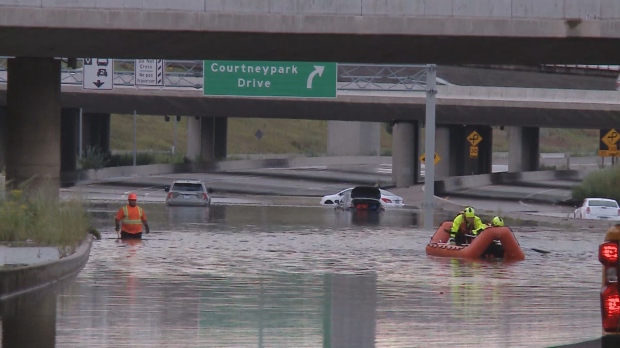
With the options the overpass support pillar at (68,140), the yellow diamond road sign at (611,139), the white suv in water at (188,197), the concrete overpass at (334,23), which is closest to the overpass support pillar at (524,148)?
the overpass support pillar at (68,140)

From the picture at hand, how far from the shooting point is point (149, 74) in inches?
2579

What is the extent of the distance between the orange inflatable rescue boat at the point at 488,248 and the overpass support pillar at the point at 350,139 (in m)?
90.6

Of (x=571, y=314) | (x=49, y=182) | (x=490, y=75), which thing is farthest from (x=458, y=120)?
(x=571, y=314)

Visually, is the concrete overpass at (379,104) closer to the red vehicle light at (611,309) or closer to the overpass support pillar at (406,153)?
the overpass support pillar at (406,153)

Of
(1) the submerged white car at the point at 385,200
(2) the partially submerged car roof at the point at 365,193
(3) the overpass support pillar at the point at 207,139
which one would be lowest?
(1) the submerged white car at the point at 385,200

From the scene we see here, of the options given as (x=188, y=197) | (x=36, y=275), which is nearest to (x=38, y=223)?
(x=36, y=275)

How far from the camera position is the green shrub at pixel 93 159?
83.8 metres

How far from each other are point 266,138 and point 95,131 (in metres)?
59.5

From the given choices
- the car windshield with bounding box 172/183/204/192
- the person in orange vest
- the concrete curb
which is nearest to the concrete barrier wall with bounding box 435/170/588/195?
the car windshield with bounding box 172/183/204/192

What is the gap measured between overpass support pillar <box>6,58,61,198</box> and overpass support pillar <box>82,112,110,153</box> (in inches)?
2462

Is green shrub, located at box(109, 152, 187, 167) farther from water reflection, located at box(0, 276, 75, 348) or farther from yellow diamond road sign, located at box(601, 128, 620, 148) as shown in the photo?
water reflection, located at box(0, 276, 75, 348)

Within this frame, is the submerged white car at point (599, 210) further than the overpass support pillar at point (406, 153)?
No

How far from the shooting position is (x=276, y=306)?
16.3 metres

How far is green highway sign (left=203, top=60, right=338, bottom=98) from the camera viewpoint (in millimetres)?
60031
